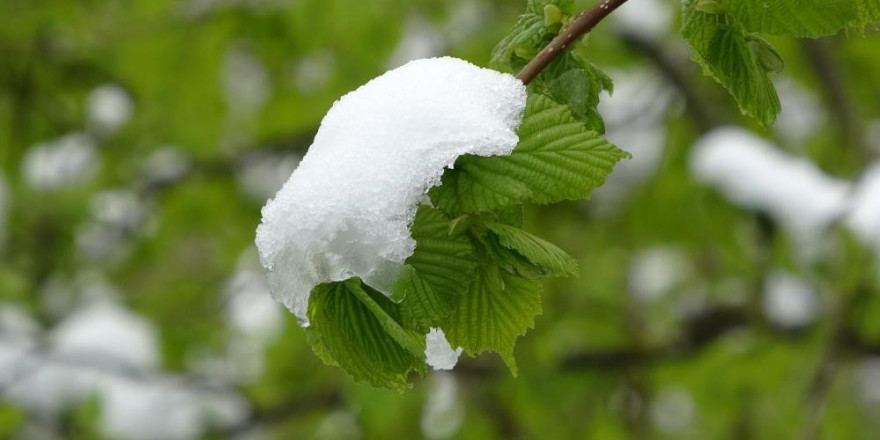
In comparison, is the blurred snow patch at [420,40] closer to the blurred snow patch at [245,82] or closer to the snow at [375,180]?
the blurred snow patch at [245,82]

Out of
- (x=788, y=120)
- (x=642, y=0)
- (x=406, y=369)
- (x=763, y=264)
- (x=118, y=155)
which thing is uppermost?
(x=118, y=155)

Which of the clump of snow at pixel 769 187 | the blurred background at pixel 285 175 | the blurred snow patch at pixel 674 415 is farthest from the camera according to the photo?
the blurred snow patch at pixel 674 415

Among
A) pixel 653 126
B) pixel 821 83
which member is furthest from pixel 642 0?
pixel 821 83

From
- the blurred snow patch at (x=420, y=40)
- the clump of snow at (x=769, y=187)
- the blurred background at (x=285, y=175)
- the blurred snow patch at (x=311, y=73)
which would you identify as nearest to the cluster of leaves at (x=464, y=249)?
the blurred background at (x=285, y=175)

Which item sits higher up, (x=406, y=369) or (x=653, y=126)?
(x=653, y=126)

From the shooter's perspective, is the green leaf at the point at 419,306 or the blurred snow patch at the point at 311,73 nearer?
the green leaf at the point at 419,306

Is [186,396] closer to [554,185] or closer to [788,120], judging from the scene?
[788,120]
